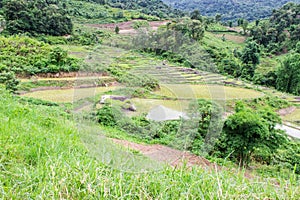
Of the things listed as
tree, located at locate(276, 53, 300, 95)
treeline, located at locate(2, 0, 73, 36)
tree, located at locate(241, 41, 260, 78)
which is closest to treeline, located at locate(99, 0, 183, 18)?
treeline, located at locate(2, 0, 73, 36)

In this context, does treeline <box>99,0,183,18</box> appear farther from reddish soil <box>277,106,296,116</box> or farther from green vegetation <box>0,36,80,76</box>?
reddish soil <box>277,106,296,116</box>

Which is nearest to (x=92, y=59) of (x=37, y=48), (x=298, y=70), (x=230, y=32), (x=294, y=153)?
(x=294, y=153)

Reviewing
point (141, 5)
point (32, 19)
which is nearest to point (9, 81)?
point (32, 19)

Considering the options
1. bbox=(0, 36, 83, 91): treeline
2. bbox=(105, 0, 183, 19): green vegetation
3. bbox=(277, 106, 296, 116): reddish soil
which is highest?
bbox=(105, 0, 183, 19): green vegetation

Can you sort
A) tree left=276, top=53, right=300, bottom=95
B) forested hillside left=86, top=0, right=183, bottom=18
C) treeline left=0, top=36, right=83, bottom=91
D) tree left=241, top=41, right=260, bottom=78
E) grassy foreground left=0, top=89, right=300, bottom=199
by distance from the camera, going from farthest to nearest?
forested hillside left=86, top=0, right=183, bottom=18
tree left=241, top=41, right=260, bottom=78
tree left=276, top=53, right=300, bottom=95
treeline left=0, top=36, right=83, bottom=91
grassy foreground left=0, top=89, right=300, bottom=199

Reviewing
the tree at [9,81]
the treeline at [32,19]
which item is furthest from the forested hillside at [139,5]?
the tree at [9,81]

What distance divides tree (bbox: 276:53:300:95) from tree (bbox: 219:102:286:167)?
39.8ft

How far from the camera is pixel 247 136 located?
6.52 meters

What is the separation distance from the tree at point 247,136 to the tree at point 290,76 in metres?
12.1

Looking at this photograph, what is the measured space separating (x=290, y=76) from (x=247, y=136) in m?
13.0

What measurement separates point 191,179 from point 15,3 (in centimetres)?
2039

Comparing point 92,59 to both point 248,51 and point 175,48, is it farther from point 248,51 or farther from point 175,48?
point 248,51

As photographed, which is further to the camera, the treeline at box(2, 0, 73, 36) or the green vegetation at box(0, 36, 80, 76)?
the treeline at box(2, 0, 73, 36)

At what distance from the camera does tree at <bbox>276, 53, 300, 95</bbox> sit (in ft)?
57.8
